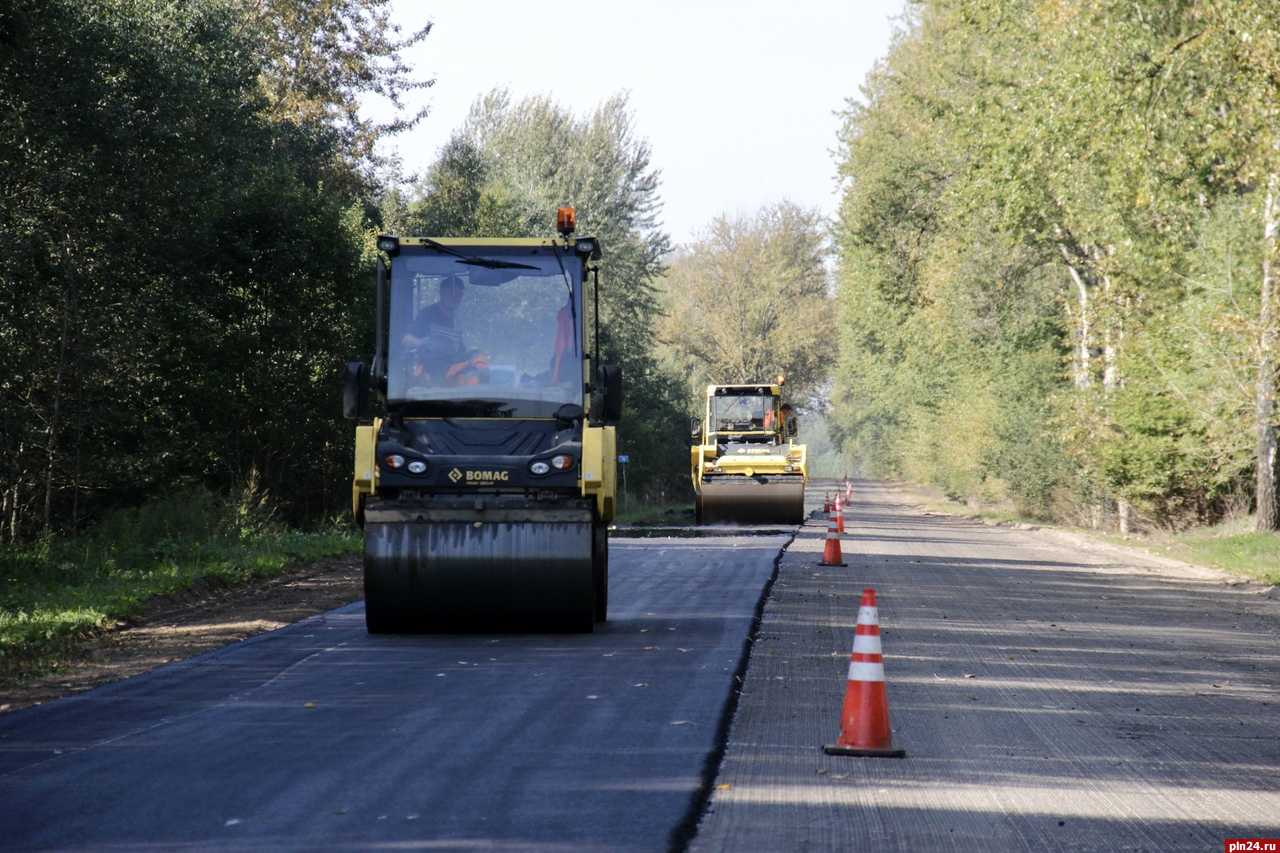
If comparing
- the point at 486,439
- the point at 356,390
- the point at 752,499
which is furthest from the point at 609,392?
the point at 752,499

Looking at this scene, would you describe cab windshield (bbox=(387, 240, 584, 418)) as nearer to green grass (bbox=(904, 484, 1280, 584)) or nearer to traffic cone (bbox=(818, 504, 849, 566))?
traffic cone (bbox=(818, 504, 849, 566))

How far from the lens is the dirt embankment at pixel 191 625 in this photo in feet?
28.4

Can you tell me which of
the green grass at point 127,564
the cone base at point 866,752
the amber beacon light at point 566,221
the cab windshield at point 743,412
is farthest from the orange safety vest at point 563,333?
the cab windshield at point 743,412

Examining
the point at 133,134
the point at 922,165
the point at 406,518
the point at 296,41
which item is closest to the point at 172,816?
the point at 406,518

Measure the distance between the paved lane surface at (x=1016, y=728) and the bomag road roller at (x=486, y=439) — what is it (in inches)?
75.0

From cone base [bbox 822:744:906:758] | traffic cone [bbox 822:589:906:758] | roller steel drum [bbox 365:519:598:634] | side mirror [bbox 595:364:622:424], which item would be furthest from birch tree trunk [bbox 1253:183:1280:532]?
cone base [bbox 822:744:906:758]

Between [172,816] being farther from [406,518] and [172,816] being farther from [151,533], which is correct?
[151,533]

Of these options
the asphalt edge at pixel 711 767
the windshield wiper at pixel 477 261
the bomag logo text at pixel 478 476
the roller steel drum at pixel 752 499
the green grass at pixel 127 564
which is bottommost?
the asphalt edge at pixel 711 767

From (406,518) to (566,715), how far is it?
11.1 feet

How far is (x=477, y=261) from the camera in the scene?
11.1 meters

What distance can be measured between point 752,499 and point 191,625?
18951 millimetres

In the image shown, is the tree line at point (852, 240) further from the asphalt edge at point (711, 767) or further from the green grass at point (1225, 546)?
the asphalt edge at point (711, 767)

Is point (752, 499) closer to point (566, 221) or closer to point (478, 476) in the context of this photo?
point (566, 221)

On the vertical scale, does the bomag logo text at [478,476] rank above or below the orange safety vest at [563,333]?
below
